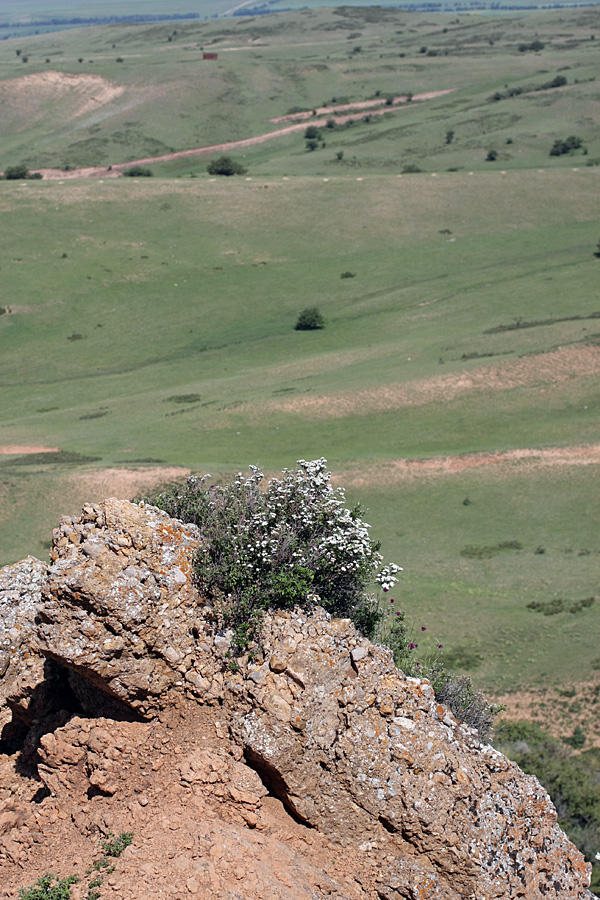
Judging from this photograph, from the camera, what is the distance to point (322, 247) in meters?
81.0

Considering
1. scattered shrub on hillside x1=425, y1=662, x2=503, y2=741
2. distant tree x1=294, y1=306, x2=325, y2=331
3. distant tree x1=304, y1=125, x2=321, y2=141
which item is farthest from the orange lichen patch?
distant tree x1=304, y1=125, x2=321, y2=141

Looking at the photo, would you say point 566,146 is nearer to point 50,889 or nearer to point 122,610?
point 122,610

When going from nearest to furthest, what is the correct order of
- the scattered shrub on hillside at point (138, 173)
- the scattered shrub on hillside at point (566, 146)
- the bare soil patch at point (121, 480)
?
the bare soil patch at point (121, 480)
the scattered shrub on hillside at point (138, 173)
the scattered shrub on hillside at point (566, 146)

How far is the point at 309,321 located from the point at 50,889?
5955 centimetres

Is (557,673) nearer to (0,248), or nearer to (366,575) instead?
(366,575)

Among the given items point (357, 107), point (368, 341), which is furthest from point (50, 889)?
point (357, 107)

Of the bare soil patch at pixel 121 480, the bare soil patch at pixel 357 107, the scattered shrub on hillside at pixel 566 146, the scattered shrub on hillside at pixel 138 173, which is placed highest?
the bare soil patch at pixel 357 107

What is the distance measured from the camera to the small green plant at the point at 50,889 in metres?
8.27

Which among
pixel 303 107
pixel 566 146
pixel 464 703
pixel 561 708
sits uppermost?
pixel 303 107

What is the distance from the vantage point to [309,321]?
6625cm

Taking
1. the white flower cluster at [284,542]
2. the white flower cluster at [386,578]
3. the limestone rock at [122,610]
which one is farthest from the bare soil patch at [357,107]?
the limestone rock at [122,610]

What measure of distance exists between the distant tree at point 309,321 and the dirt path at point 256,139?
53.3 meters

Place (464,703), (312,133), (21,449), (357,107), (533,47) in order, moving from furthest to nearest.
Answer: (533,47) < (357,107) < (312,133) < (21,449) < (464,703)

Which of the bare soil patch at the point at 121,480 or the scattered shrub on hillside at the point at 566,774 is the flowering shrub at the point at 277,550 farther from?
the bare soil patch at the point at 121,480
